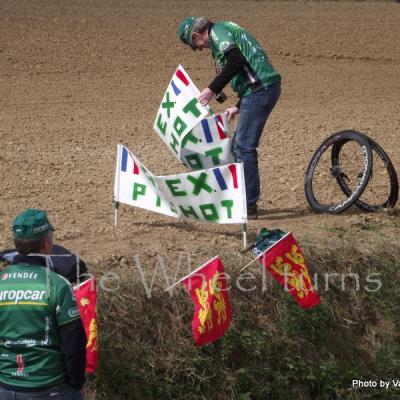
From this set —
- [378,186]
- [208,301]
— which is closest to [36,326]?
[208,301]

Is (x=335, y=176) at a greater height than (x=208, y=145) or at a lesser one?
lesser

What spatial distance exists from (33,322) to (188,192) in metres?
3.29

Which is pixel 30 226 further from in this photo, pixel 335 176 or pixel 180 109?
pixel 335 176

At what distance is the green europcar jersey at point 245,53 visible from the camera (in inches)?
333

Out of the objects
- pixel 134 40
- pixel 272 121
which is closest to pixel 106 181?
pixel 272 121

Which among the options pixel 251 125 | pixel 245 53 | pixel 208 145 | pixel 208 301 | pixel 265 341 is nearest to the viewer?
pixel 208 301

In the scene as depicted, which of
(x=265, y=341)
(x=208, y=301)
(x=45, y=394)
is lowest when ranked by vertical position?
(x=265, y=341)

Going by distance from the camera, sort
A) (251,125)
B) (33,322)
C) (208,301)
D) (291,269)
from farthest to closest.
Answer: (251,125)
(291,269)
(208,301)
(33,322)

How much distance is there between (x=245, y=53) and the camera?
8484 mm

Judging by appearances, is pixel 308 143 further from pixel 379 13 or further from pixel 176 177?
pixel 379 13

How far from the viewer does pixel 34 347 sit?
17.1 ft

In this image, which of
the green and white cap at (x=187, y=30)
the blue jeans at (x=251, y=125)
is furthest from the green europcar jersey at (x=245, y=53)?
the green and white cap at (x=187, y=30)

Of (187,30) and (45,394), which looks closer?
(45,394)

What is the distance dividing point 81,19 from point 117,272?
48.6 feet
